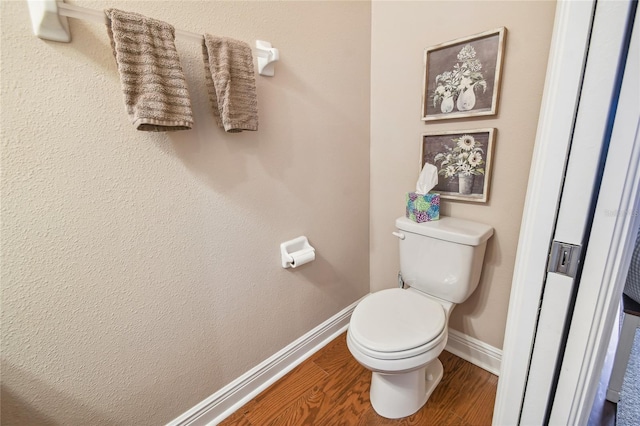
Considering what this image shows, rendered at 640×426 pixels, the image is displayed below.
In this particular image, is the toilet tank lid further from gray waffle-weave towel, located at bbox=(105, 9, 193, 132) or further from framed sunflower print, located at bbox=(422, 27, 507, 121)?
gray waffle-weave towel, located at bbox=(105, 9, 193, 132)

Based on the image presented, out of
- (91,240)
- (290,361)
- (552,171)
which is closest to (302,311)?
(290,361)

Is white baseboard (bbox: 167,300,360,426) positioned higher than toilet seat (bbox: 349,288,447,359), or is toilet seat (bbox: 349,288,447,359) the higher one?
toilet seat (bbox: 349,288,447,359)

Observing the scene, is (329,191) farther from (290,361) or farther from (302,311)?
(290,361)

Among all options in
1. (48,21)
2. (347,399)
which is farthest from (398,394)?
(48,21)

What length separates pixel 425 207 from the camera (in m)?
1.28

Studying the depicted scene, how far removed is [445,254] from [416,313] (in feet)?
0.99

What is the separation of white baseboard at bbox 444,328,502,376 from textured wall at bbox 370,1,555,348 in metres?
0.03

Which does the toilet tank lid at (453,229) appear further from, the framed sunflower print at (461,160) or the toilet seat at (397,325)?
the toilet seat at (397,325)

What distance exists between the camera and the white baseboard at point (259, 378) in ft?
3.69

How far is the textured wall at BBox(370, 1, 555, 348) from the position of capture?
41.4 inches

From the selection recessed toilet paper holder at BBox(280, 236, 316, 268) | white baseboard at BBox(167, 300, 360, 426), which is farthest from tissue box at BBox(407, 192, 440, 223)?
white baseboard at BBox(167, 300, 360, 426)

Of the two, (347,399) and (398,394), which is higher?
(398,394)

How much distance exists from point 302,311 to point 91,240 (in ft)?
3.22

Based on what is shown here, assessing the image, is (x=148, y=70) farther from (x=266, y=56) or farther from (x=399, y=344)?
(x=399, y=344)
